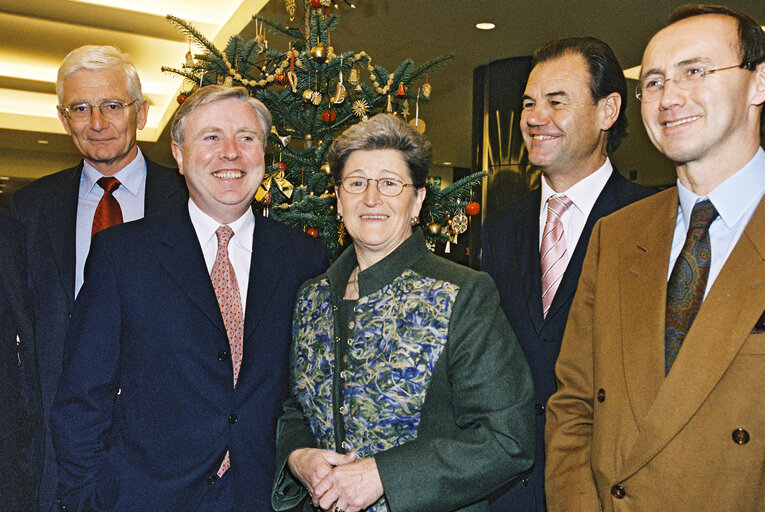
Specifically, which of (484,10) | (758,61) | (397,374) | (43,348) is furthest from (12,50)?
(758,61)

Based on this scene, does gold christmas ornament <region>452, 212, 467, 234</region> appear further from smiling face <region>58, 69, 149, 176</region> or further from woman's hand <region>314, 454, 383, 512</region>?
woman's hand <region>314, 454, 383, 512</region>

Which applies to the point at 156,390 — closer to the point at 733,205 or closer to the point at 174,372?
the point at 174,372

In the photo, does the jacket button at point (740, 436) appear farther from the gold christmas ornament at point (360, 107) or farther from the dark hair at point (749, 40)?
the gold christmas ornament at point (360, 107)

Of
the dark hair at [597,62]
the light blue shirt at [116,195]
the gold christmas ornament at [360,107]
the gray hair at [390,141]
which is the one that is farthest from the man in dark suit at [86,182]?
the dark hair at [597,62]

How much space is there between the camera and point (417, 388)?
5.81 feet

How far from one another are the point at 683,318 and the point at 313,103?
6.74ft

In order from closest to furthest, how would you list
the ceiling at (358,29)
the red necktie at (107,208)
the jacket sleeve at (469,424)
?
the jacket sleeve at (469,424) < the red necktie at (107,208) < the ceiling at (358,29)

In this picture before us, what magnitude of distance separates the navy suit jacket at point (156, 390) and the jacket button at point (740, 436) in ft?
4.13

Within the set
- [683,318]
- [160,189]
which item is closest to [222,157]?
[160,189]

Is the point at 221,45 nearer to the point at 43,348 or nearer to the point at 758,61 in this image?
the point at 43,348

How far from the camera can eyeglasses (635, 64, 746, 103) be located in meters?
1.56

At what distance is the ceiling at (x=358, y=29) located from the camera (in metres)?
5.98

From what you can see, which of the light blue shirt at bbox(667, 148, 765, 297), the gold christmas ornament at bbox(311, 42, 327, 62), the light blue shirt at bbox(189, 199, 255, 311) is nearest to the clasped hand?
the light blue shirt at bbox(189, 199, 255, 311)

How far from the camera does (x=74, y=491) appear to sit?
1915mm
